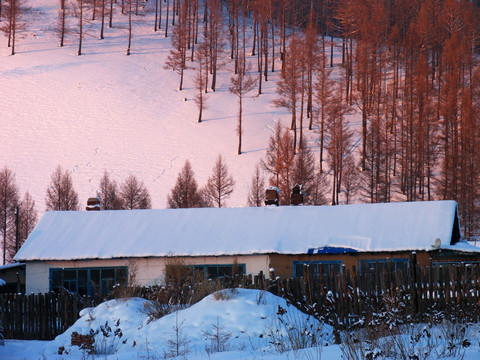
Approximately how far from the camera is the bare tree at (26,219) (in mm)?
41694

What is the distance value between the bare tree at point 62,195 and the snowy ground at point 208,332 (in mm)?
30675

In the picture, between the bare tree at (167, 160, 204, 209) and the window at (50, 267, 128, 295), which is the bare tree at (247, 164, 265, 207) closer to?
the bare tree at (167, 160, 204, 209)

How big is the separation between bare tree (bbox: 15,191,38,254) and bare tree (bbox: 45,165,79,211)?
121 cm

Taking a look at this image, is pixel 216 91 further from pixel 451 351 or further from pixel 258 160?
pixel 451 351

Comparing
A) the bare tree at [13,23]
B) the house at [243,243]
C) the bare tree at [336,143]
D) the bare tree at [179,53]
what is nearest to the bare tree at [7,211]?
the house at [243,243]

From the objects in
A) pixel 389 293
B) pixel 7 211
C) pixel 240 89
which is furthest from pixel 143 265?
pixel 240 89

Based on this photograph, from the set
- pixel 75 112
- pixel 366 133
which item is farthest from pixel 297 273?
pixel 75 112

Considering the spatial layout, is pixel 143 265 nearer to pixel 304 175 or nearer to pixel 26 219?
pixel 26 219

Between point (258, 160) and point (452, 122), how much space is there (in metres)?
16.9

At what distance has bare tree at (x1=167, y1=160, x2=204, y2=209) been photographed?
146 feet

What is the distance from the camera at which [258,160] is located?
52.2m

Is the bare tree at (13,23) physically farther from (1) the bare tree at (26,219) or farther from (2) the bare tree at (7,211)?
(1) the bare tree at (26,219)

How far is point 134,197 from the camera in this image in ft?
147

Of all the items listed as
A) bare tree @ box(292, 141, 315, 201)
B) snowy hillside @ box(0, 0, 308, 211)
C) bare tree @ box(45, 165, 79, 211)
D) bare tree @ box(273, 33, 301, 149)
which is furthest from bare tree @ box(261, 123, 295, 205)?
bare tree @ box(45, 165, 79, 211)
